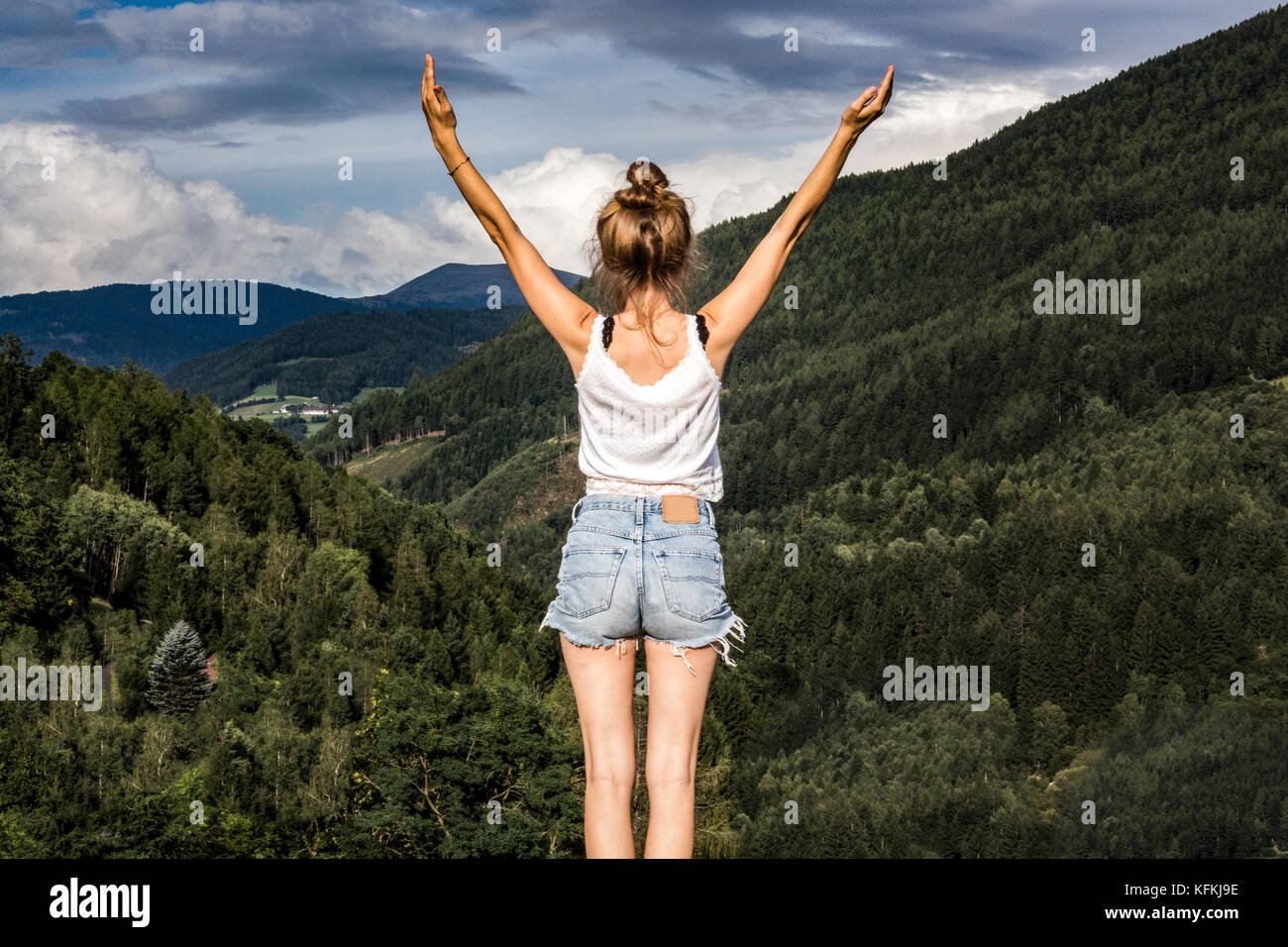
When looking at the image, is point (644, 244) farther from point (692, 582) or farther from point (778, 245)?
point (692, 582)

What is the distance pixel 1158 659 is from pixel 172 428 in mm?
139498

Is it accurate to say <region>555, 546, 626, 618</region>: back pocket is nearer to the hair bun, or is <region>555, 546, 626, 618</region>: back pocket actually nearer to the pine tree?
the hair bun

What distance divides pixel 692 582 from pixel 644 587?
0.29m

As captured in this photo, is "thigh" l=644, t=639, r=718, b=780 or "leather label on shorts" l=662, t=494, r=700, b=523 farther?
"leather label on shorts" l=662, t=494, r=700, b=523

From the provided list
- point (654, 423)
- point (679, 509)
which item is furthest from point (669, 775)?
point (654, 423)

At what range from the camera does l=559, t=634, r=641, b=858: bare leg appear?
7.94 metres

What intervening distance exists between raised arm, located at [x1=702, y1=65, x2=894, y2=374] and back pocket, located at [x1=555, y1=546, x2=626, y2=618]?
136 cm

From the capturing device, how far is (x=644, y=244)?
7.86 meters

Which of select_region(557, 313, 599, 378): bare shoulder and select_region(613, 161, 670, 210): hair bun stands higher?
select_region(613, 161, 670, 210): hair bun

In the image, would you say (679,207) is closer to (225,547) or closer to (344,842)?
(344,842)

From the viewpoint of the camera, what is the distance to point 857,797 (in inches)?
5758

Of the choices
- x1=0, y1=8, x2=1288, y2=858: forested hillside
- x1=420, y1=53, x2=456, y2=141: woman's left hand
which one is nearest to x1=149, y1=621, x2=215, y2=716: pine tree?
x1=0, y1=8, x2=1288, y2=858: forested hillside
